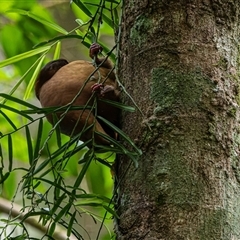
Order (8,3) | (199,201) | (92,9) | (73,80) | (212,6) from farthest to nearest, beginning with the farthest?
(8,3) < (92,9) < (73,80) < (212,6) < (199,201)

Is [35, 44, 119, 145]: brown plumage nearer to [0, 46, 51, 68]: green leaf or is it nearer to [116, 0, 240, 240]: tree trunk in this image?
[116, 0, 240, 240]: tree trunk

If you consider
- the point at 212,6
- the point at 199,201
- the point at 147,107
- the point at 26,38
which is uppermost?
the point at 26,38

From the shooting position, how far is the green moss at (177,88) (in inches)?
27.7

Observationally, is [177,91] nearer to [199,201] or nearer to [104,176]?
[199,201]

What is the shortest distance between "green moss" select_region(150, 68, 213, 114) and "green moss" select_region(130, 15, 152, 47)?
0.21 feet

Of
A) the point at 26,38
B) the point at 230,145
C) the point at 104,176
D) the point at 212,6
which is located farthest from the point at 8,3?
the point at 230,145

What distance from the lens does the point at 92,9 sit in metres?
1.33

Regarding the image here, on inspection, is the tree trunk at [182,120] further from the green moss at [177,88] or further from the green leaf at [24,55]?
the green leaf at [24,55]

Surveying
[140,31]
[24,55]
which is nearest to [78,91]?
[140,31]

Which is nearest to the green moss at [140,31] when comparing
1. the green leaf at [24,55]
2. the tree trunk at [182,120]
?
the tree trunk at [182,120]

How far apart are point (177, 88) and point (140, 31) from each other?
0.12 metres

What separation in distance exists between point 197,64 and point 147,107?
89 mm

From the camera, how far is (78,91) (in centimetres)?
85

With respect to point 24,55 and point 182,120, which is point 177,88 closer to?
point 182,120
